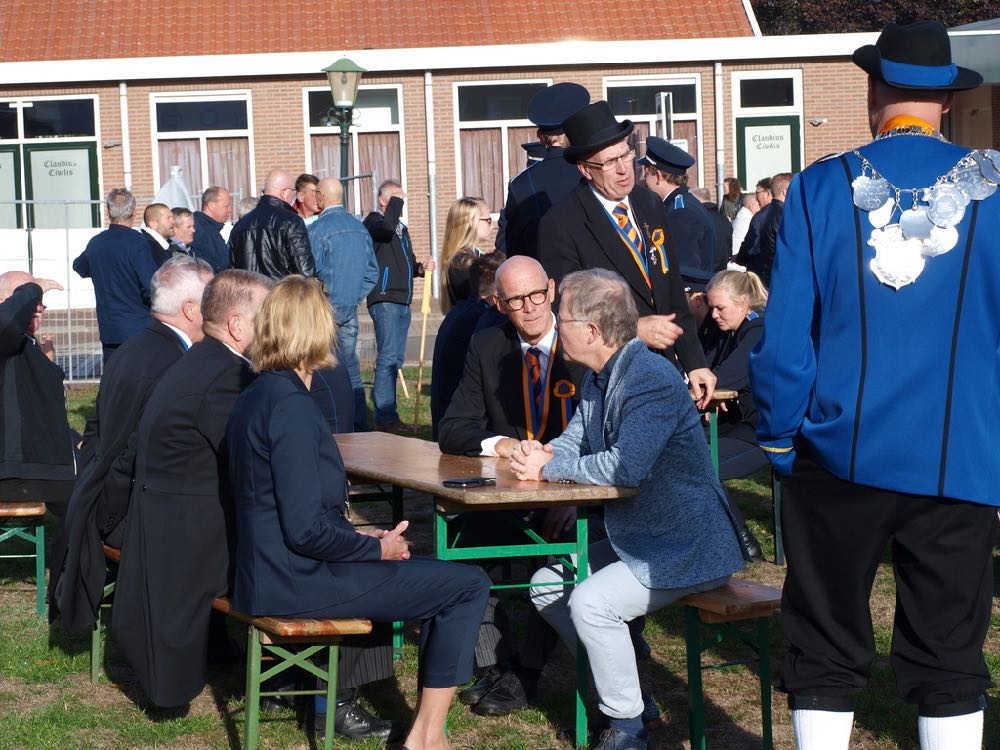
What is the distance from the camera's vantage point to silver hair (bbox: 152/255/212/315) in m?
5.59

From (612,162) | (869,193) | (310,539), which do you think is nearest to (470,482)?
(310,539)

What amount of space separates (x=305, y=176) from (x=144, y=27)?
44.9ft

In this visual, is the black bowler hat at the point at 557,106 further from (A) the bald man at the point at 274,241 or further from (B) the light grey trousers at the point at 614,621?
(A) the bald man at the point at 274,241

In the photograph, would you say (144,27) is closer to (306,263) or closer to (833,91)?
(833,91)

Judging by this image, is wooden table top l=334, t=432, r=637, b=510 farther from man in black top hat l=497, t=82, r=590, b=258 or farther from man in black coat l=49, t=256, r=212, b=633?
man in black top hat l=497, t=82, r=590, b=258

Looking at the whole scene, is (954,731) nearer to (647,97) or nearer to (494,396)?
(494,396)

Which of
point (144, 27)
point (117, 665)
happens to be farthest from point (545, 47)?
point (117, 665)

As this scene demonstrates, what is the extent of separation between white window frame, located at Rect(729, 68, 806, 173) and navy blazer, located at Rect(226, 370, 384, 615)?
19.3 metres

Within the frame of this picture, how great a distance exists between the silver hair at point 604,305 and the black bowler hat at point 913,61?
4.34 feet

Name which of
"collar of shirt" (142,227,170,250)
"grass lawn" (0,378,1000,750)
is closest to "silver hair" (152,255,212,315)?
"grass lawn" (0,378,1000,750)

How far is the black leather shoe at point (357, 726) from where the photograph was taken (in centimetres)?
483

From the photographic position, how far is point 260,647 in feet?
14.2

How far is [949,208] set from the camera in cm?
321

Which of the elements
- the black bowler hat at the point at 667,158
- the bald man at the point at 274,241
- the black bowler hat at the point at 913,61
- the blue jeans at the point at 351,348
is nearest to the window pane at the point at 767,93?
the blue jeans at the point at 351,348
